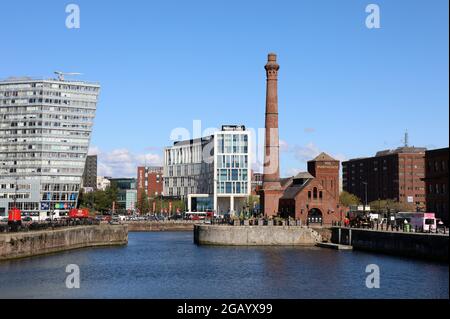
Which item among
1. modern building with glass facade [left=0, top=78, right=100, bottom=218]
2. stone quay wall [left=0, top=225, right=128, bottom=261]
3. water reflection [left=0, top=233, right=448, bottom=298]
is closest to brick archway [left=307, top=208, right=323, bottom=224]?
water reflection [left=0, top=233, right=448, bottom=298]

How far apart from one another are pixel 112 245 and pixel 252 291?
66278 mm

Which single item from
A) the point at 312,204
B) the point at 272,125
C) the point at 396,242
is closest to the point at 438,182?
the point at 312,204

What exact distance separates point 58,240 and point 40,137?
296 ft

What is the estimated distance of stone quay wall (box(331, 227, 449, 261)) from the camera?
245 feet

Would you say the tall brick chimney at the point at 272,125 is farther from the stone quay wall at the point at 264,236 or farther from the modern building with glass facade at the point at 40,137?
the modern building with glass facade at the point at 40,137

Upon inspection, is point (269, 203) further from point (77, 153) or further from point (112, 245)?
point (77, 153)

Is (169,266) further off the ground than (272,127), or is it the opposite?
(272,127)

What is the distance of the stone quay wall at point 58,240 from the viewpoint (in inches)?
3093

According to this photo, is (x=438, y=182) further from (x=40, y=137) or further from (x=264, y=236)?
(x=40, y=137)

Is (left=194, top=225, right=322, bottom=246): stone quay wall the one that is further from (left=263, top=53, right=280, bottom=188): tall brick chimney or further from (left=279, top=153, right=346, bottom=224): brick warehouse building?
(left=263, top=53, right=280, bottom=188): tall brick chimney

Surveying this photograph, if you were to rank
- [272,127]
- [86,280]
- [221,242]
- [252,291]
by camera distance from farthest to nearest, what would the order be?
1. [272,127]
2. [221,242]
3. [86,280]
4. [252,291]

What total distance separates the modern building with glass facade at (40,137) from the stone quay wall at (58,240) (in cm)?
6782
